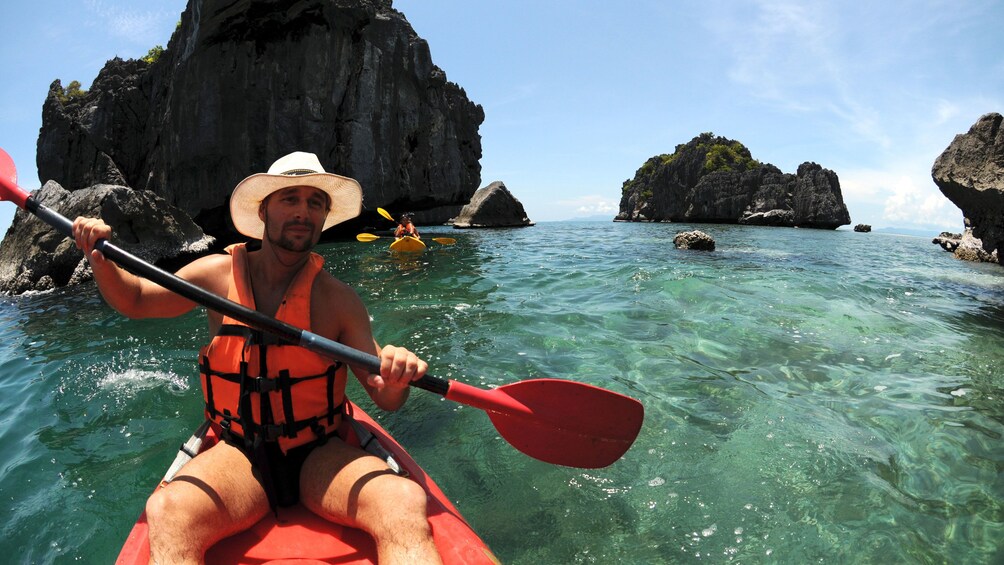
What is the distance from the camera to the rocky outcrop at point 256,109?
21438mm

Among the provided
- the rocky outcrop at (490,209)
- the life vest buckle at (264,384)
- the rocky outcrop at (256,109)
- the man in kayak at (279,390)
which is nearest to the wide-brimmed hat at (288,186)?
the man in kayak at (279,390)

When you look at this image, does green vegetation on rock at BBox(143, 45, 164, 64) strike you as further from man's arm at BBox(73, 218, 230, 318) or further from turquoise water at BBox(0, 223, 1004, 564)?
man's arm at BBox(73, 218, 230, 318)

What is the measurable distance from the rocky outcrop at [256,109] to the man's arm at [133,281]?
22.6 metres

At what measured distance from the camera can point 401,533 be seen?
1623 millimetres

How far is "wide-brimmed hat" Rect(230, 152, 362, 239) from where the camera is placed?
2111mm

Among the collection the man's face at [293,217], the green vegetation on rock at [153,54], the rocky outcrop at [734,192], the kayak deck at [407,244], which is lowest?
the kayak deck at [407,244]

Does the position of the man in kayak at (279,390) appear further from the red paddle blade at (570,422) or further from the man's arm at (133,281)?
the red paddle blade at (570,422)

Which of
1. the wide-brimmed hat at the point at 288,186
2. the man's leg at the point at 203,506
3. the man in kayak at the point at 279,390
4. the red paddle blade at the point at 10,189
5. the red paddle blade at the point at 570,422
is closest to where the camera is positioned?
the man's leg at the point at 203,506

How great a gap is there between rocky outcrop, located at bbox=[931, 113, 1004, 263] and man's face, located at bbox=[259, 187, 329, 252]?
52.8ft

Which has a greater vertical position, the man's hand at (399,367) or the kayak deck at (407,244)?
the kayak deck at (407,244)

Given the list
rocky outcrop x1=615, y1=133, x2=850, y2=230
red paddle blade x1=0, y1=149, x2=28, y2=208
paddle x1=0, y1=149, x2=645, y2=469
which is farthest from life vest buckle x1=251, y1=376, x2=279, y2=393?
rocky outcrop x1=615, y1=133, x2=850, y2=230

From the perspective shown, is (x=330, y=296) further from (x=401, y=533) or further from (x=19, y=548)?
(x=19, y=548)

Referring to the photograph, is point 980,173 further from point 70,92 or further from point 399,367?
point 70,92

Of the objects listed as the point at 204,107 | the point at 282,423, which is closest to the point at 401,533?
the point at 282,423
